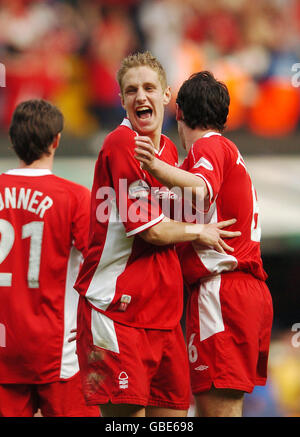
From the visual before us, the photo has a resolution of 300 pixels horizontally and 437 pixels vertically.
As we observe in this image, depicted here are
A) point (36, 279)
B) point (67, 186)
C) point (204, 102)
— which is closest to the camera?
point (204, 102)

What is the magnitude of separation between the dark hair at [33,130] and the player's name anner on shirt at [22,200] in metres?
0.22

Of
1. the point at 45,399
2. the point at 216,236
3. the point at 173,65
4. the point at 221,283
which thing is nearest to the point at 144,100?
the point at 216,236

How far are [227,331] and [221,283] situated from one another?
0.77ft

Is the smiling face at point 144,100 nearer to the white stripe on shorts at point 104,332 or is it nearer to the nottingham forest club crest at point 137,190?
the nottingham forest club crest at point 137,190

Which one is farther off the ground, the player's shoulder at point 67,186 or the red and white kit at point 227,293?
the player's shoulder at point 67,186

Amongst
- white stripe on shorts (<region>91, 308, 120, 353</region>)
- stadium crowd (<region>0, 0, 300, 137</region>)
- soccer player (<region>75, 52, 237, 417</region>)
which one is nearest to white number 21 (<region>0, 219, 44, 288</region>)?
soccer player (<region>75, 52, 237, 417</region>)

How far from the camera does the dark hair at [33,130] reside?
4.33 meters

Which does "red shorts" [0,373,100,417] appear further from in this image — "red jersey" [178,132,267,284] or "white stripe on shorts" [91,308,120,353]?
"red jersey" [178,132,267,284]

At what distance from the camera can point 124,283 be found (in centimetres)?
367

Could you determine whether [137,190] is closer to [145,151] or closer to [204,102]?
[145,151]

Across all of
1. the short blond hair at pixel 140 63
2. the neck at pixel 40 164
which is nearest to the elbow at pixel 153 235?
the short blond hair at pixel 140 63

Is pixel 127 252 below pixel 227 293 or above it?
above

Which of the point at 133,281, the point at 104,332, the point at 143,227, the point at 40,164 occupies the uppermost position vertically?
the point at 40,164

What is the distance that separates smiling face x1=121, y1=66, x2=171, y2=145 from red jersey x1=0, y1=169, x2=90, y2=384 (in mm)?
693
